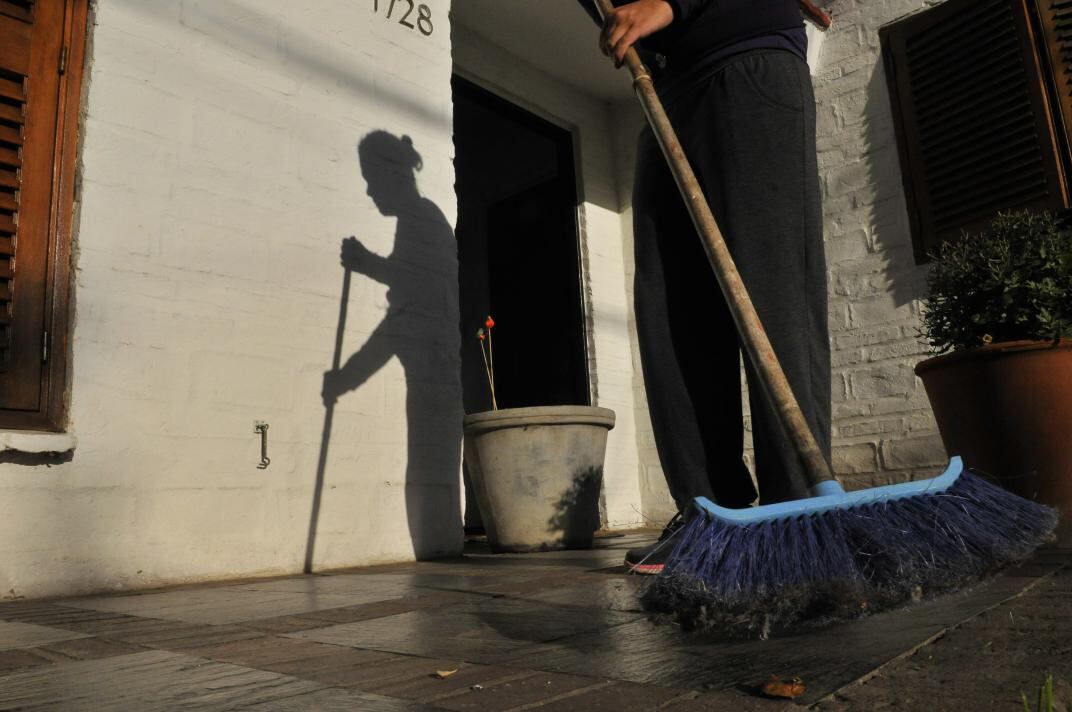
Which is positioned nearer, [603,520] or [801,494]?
[801,494]

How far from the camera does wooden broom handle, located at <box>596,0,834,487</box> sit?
127 cm

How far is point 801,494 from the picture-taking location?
1.53 meters

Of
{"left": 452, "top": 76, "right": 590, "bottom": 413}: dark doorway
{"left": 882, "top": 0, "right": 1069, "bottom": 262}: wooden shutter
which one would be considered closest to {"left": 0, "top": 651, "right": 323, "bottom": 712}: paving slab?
{"left": 882, "top": 0, "right": 1069, "bottom": 262}: wooden shutter

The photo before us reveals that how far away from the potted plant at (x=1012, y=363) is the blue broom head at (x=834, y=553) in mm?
948

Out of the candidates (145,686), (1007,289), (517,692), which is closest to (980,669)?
(517,692)

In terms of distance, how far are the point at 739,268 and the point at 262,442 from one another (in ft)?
5.29

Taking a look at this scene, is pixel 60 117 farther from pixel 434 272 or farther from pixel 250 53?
pixel 434 272

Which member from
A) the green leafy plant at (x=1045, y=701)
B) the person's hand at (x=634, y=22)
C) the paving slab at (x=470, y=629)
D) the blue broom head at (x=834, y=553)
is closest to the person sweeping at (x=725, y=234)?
the person's hand at (x=634, y=22)

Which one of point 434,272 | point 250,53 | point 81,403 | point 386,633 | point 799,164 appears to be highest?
point 250,53

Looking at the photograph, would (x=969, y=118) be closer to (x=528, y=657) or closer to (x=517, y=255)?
(x=517, y=255)

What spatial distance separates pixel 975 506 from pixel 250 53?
2.57 meters

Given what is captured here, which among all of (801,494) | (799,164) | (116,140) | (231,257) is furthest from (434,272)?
(801,494)

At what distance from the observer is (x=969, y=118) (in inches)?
148

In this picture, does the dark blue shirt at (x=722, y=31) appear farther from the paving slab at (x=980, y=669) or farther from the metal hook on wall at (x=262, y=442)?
the metal hook on wall at (x=262, y=442)
